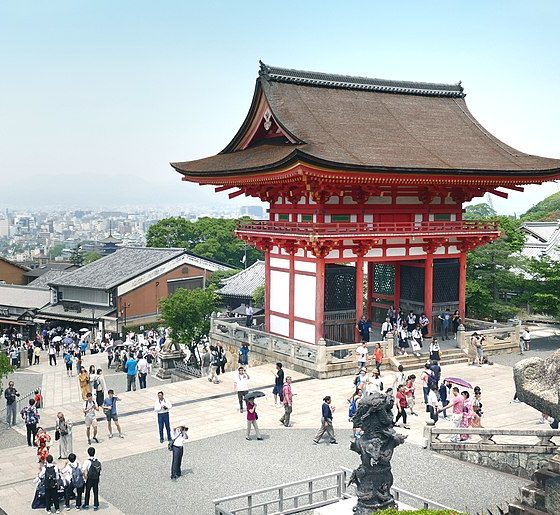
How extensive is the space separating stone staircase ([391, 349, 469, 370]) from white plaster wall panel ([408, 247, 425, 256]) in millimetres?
5070

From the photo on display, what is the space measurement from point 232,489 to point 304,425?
17.7 feet

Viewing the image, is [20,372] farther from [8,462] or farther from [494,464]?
[494,464]

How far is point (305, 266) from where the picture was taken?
30.6 metres

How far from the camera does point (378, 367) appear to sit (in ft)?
91.4

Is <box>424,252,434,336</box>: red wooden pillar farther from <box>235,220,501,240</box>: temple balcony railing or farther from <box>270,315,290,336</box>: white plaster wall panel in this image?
<box>270,315,290,336</box>: white plaster wall panel

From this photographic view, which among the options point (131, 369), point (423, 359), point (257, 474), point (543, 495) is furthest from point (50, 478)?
point (423, 359)

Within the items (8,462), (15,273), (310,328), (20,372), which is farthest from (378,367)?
(15,273)

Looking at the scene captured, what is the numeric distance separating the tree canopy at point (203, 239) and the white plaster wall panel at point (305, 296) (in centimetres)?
6054

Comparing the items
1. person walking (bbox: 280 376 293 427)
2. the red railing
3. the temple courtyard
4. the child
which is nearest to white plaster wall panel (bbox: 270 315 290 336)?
the red railing

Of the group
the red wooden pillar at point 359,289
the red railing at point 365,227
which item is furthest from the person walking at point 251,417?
the red wooden pillar at point 359,289

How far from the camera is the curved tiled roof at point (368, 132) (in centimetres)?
2956

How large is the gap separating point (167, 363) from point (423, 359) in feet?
52.3

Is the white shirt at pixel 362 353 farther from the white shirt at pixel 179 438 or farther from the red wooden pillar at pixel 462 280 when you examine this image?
the white shirt at pixel 179 438

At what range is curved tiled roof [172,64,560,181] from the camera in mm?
29562
